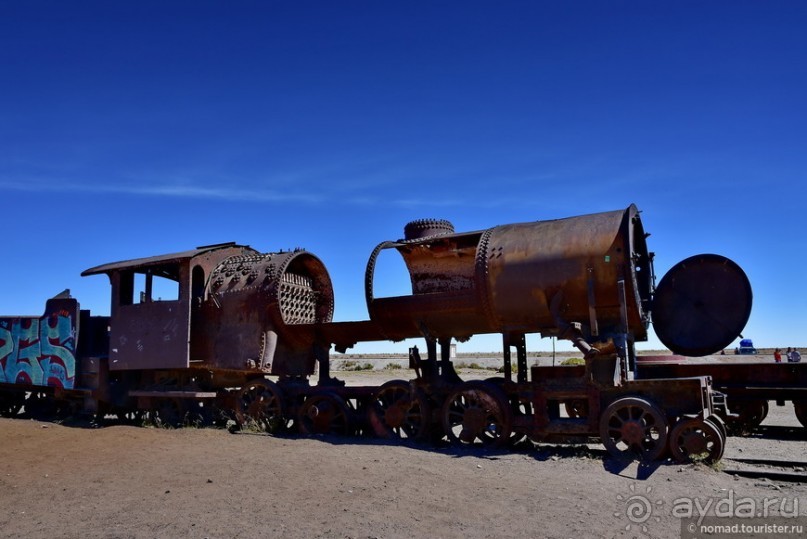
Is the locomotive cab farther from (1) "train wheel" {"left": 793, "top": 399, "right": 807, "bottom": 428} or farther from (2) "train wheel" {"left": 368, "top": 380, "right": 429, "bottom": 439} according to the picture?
(1) "train wheel" {"left": 793, "top": 399, "right": 807, "bottom": 428}

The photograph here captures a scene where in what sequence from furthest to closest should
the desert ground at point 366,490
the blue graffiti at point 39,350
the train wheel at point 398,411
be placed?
the blue graffiti at point 39,350, the train wheel at point 398,411, the desert ground at point 366,490

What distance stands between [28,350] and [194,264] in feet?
19.4

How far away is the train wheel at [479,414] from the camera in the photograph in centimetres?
970

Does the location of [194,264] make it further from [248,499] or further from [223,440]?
[248,499]

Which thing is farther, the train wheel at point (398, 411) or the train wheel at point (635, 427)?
the train wheel at point (398, 411)

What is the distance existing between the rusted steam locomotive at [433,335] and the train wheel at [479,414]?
24 mm

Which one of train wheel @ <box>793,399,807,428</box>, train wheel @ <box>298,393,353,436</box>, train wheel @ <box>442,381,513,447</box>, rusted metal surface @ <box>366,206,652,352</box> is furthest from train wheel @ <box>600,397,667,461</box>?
train wheel @ <box>298,393,353,436</box>

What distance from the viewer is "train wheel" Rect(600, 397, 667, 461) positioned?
27.4 feet

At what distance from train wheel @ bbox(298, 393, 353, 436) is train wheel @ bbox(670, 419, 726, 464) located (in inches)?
219

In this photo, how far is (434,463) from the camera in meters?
8.53

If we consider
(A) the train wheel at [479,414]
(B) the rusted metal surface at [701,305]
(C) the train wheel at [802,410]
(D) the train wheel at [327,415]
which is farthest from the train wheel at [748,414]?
(D) the train wheel at [327,415]

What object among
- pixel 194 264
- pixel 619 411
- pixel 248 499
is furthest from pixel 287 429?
pixel 619 411

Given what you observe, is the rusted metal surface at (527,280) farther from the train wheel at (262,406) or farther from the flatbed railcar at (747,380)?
the train wheel at (262,406)

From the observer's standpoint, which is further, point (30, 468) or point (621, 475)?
point (30, 468)
